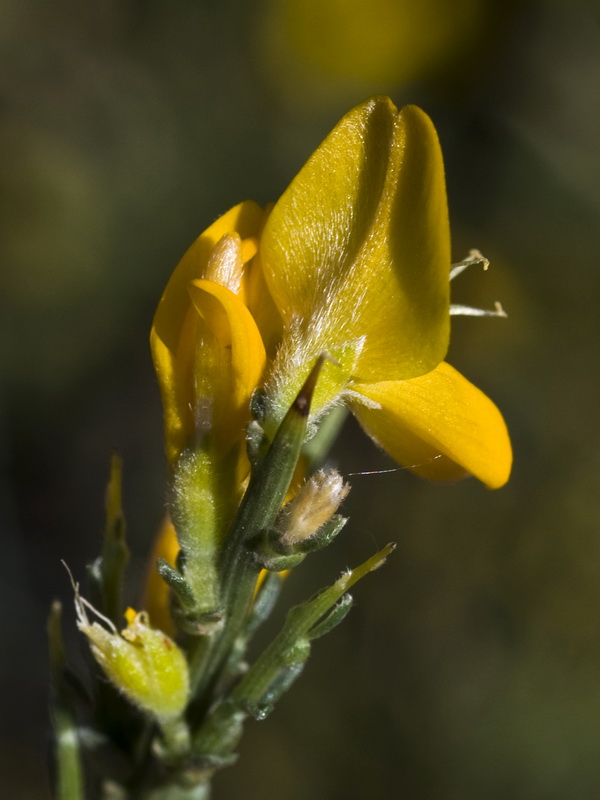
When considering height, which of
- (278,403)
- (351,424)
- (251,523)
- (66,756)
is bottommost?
(351,424)

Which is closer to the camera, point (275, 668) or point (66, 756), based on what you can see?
point (275, 668)

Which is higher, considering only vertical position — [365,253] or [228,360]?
[365,253]

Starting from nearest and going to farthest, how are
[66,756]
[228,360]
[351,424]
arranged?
[228,360], [66,756], [351,424]

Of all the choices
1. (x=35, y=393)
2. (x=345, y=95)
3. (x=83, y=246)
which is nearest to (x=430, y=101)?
(x=345, y=95)

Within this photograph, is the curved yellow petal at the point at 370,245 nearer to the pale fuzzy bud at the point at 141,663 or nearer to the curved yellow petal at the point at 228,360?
the curved yellow petal at the point at 228,360

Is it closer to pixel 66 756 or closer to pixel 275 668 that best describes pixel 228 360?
pixel 275 668

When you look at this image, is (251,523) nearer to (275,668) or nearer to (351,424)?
(275,668)

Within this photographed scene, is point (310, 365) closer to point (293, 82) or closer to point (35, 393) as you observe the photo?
point (35, 393)

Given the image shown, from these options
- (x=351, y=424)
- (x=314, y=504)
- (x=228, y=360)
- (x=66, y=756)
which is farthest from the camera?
(x=351, y=424)

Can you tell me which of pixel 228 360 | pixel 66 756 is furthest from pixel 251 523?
pixel 66 756
